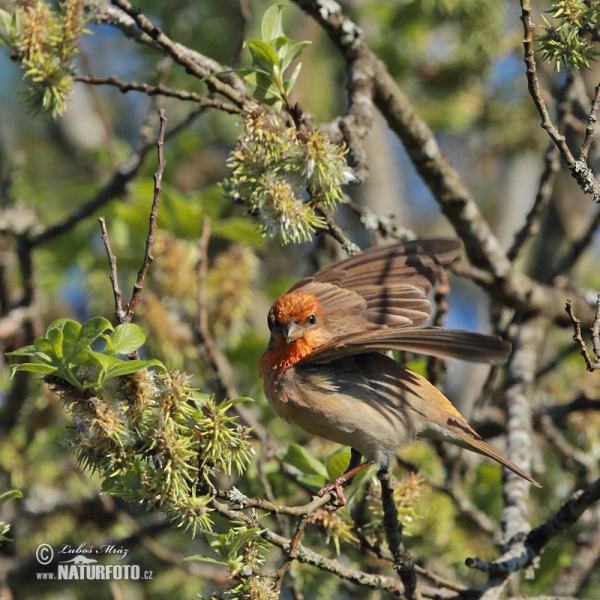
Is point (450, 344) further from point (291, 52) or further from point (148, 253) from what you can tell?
point (291, 52)

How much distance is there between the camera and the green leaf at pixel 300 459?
3.49 metres

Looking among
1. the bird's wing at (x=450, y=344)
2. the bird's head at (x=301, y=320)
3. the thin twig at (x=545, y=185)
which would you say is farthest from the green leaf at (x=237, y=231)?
the bird's wing at (x=450, y=344)

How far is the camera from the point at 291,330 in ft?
12.4

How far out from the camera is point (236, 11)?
7.75m

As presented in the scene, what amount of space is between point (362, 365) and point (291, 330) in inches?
15.1

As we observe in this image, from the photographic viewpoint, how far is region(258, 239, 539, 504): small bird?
11.7 feet

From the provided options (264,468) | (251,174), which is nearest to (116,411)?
(251,174)

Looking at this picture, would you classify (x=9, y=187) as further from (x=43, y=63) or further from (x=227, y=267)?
(x=43, y=63)

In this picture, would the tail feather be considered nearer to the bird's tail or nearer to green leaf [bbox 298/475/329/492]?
the bird's tail

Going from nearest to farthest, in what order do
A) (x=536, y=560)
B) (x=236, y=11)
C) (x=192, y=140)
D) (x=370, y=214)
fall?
(x=536, y=560), (x=370, y=214), (x=192, y=140), (x=236, y=11)

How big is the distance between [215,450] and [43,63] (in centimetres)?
177

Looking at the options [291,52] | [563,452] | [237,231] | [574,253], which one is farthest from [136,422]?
[574,253]

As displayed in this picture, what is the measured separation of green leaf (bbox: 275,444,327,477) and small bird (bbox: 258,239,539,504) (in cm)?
14

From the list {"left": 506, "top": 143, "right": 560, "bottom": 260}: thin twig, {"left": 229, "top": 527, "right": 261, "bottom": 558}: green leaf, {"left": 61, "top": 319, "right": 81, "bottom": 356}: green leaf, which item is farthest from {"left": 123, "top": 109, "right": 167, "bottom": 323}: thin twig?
{"left": 506, "top": 143, "right": 560, "bottom": 260}: thin twig
